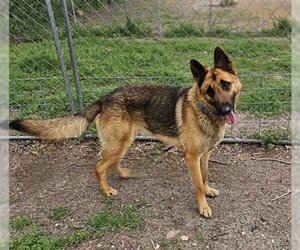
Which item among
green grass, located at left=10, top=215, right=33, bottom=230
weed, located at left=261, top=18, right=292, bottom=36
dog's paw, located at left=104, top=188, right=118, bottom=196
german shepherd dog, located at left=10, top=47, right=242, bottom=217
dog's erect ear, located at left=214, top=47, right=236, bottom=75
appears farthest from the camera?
weed, located at left=261, top=18, right=292, bottom=36

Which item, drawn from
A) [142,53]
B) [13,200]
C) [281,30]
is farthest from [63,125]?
[281,30]

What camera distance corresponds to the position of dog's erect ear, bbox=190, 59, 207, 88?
3.38 m

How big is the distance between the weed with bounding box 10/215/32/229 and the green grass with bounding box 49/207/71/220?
0.69 feet

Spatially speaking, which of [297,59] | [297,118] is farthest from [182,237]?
[297,59]

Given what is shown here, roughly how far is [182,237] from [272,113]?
252 cm

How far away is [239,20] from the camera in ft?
32.2

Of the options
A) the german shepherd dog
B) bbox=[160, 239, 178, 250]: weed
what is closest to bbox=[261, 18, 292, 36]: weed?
the german shepherd dog

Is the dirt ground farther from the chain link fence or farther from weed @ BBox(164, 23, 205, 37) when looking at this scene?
weed @ BBox(164, 23, 205, 37)

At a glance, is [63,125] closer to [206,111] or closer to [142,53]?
[206,111]

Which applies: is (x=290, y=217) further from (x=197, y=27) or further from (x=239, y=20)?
(x=239, y=20)

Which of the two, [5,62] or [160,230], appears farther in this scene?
[5,62]

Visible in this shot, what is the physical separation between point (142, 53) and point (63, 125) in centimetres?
405

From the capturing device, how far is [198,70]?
3.42 m

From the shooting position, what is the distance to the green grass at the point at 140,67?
231 inches
